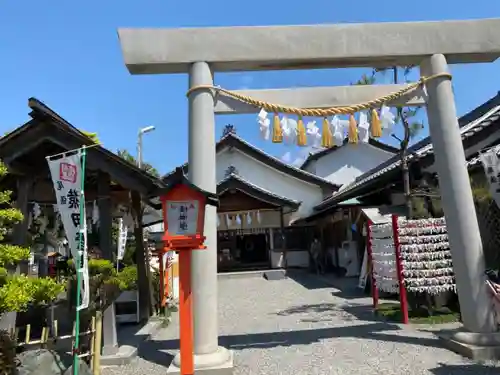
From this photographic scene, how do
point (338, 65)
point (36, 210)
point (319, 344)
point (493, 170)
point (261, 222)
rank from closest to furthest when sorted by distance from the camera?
1. point (493, 170)
2. point (319, 344)
3. point (338, 65)
4. point (36, 210)
5. point (261, 222)

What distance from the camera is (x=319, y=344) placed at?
23.5 feet

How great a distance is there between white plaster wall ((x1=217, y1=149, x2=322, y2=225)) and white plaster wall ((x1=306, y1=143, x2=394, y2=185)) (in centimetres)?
578

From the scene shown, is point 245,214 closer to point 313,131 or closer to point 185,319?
point 313,131

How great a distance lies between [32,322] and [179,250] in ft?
16.4

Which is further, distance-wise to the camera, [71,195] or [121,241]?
[121,241]

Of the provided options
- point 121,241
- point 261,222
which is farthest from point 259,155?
point 121,241

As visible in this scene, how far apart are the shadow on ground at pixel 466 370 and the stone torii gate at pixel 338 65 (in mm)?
839

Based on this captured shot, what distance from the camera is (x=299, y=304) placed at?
12109 mm

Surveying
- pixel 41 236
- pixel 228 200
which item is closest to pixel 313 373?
pixel 41 236

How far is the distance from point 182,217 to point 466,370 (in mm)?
4477

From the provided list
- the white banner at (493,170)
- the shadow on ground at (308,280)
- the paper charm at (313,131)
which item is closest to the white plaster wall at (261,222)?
the shadow on ground at (308,280)

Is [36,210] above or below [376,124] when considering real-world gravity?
below

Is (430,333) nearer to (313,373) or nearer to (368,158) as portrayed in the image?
(313,373)

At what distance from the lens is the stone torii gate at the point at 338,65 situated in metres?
6.51
